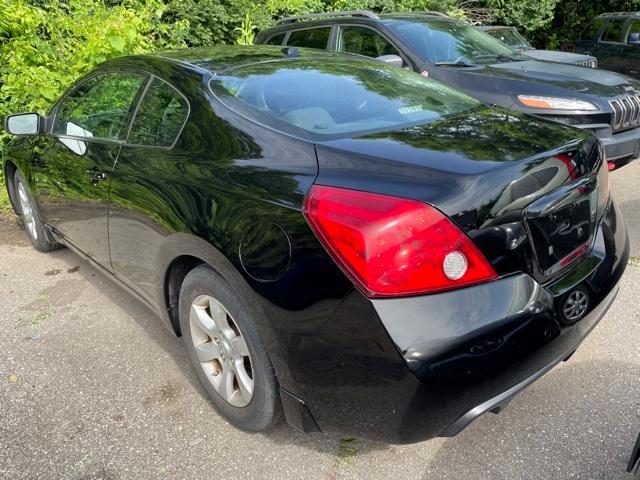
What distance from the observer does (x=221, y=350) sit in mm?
2365

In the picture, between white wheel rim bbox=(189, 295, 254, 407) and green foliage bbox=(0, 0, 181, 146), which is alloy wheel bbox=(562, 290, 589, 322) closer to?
white wheel rim bbox=(189, 295, 254, 407)

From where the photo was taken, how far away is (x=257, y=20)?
352 inches

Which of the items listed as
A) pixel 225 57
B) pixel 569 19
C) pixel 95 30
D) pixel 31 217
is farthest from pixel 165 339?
pixel 569 19

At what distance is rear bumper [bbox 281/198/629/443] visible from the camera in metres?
1.67

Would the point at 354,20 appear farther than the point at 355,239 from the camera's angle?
Yes

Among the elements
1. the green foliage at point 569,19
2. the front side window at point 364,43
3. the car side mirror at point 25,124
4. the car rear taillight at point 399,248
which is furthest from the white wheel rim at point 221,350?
the green foliage at point 569,19

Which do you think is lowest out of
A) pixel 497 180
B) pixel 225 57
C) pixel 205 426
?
pixel 205 426

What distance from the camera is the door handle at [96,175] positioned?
9.41 feet

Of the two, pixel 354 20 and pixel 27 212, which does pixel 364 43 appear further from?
pixel 27 212

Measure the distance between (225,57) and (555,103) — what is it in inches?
117

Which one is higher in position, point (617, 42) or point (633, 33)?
point (633, 33)

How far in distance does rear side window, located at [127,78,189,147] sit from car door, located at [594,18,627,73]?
978cm

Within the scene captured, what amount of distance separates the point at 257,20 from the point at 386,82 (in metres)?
6.83

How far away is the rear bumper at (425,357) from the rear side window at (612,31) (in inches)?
397
